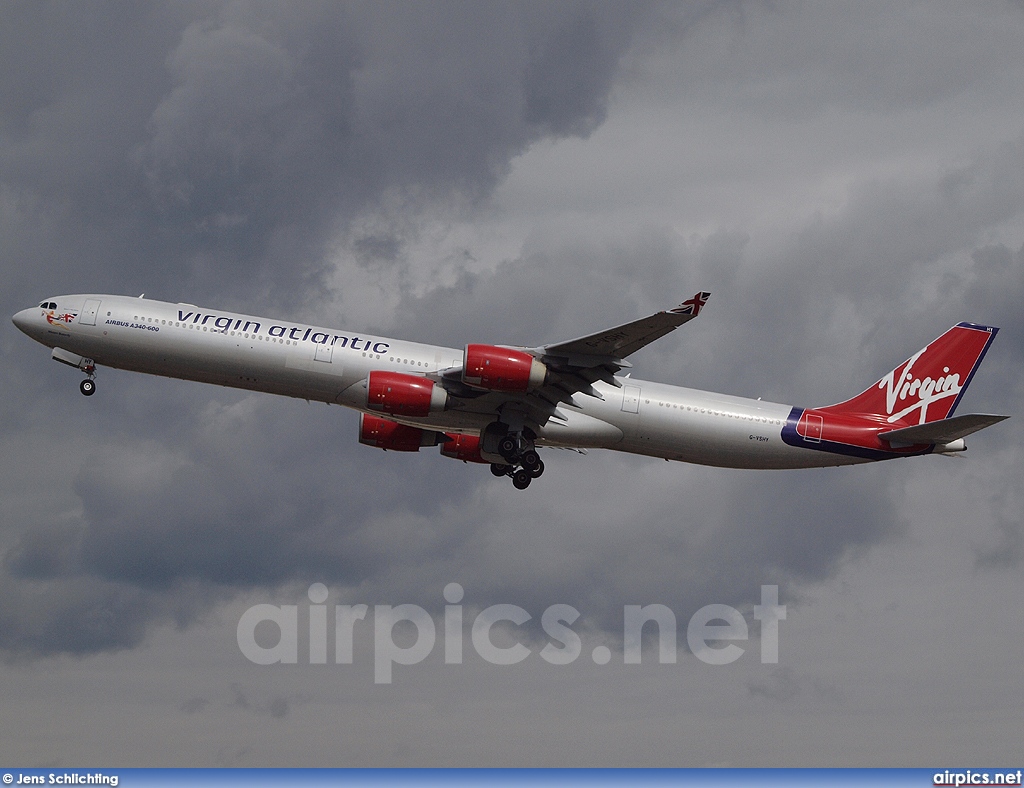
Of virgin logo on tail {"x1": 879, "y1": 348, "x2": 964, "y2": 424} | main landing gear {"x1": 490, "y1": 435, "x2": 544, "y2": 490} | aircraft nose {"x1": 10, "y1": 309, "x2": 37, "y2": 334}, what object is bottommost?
main landing gear {"x1": 490, "y1": 435, "x2": 544, "y2": 490}

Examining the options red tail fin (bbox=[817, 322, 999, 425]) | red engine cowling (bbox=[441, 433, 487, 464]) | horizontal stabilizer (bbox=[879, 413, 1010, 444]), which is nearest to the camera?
horizontal stabilizer (bbox=[879, 413, 1010, 444])

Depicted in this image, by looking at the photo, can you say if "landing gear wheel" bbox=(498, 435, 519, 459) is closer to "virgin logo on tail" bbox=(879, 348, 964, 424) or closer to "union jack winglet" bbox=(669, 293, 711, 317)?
"union jack winglet" bbox=(669, 293, 711, 317)

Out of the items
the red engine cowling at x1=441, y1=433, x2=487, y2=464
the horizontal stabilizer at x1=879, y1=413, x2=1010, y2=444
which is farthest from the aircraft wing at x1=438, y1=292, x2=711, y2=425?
the horizontal stabilizer at x1=879, y1=413, x2=1010, y2=444

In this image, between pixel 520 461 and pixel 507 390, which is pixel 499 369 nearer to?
pixel 507 390

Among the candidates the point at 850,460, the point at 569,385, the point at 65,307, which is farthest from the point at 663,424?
the point at 65,307

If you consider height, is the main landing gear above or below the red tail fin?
below

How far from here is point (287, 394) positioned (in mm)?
50406

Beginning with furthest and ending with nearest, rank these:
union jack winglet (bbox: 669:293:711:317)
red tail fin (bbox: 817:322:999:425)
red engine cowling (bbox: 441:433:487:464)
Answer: red engine cowling (bbox: 441:433:487:464) → red tail fin (bbox: 817:322:999:425) → union jack winglet (bbox: 669:293:711:317)

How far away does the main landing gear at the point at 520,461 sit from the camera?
52000mm

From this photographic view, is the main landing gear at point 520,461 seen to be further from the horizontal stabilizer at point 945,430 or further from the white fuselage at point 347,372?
the horizontal stabilizer at point 945,430

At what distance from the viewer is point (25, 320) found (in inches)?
2050

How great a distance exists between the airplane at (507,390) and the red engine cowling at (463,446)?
1.84 meters

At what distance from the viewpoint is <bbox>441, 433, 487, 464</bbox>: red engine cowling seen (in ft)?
190

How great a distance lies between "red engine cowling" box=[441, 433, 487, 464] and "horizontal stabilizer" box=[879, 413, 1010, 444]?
58.7 feet
